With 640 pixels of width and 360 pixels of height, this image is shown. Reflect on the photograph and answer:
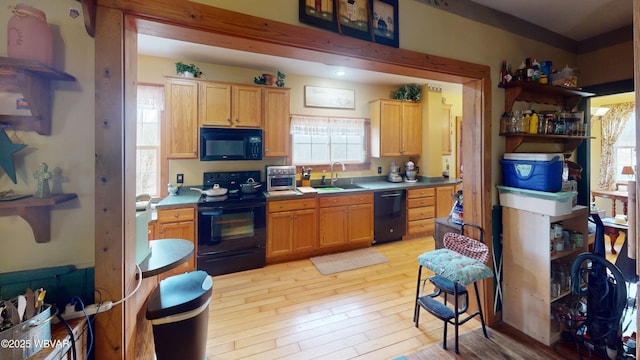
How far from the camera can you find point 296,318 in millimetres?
2285

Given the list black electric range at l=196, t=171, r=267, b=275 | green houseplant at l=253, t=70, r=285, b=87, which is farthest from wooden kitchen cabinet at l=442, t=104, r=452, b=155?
black electric range at l=196, t=171, r=267, b=275

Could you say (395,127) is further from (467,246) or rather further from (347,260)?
(467,246)

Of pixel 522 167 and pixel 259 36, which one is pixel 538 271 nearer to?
pixel 522 167

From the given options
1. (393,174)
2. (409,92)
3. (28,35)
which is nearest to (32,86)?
(28,35)

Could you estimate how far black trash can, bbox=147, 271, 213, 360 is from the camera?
1.33 metres

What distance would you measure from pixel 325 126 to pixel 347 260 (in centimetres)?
218

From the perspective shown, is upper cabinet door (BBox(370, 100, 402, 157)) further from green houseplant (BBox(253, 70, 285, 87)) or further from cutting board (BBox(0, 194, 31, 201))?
cutting board (BBox(0, 194, 31, 201))

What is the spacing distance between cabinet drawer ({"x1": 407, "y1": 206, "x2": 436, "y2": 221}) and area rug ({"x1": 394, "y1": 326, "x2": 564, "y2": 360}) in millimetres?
2294

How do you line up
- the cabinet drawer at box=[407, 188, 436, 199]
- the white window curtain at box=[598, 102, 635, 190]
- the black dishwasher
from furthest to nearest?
1. the white window curtain at box=[598, 102, 635, 190]
2. the cabinet drawer at box=[407, 188, 436, 199]
3. the black dishwasher

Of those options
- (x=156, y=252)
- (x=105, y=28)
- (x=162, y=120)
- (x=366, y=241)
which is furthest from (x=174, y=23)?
(x=366, y=241)

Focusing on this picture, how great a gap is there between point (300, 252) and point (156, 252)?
7.02ft

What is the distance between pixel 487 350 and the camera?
1889mm

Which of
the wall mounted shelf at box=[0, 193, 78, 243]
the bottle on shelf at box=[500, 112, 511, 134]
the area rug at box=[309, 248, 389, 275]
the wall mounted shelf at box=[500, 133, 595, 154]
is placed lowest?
the area rug at box=[309, 248, 389, 275]

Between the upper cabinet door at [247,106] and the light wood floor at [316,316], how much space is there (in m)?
1.97
